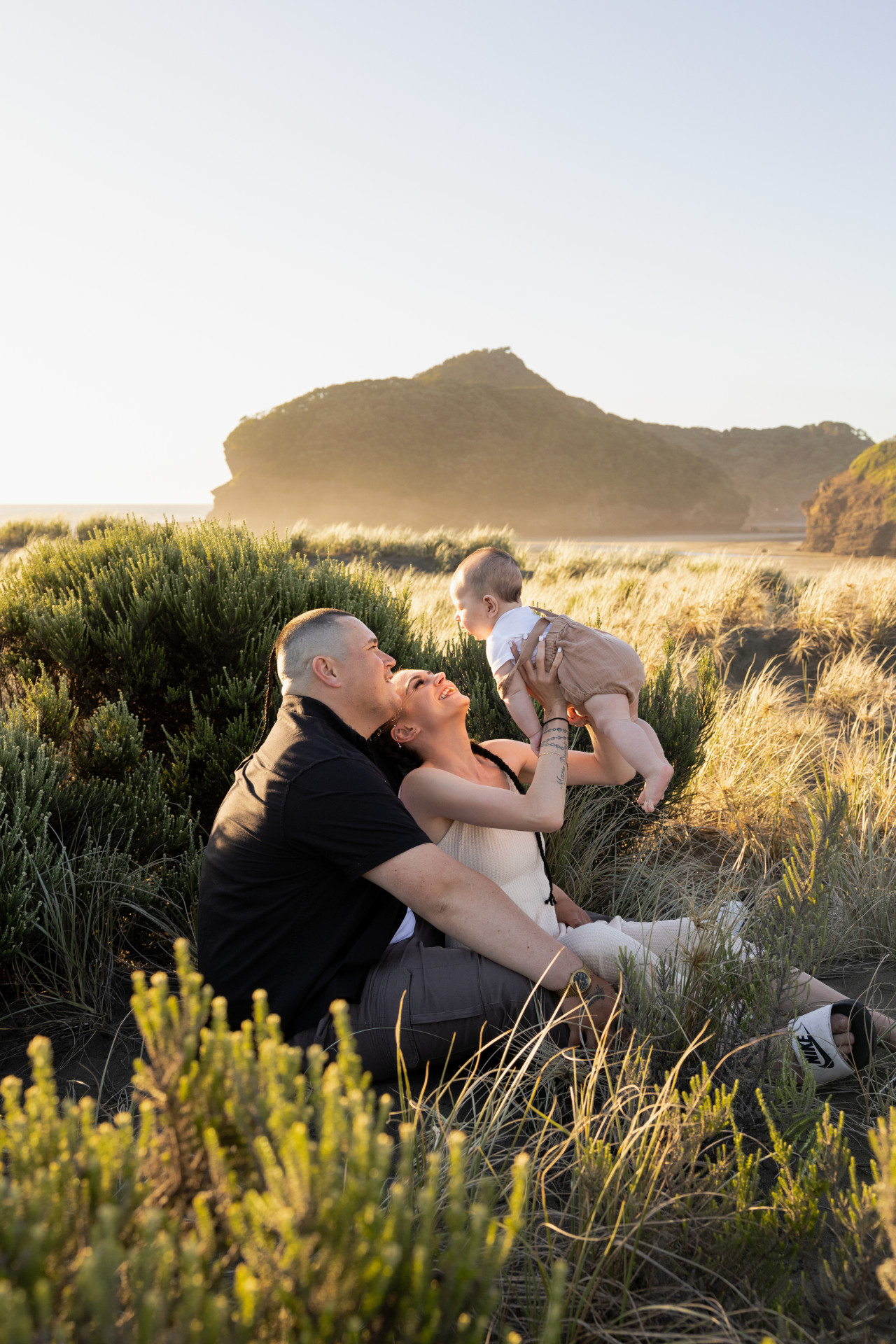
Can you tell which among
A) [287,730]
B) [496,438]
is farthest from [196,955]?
[496,438]

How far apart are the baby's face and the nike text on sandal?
2.20 meters

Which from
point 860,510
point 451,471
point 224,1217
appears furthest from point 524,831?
point 451,471

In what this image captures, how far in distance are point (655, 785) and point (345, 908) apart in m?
1.41

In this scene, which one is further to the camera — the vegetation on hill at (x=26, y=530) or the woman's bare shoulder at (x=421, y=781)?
the vegetation on hill at (x=26, y=530)

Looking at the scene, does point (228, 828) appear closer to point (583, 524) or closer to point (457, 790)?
point (457, 790)

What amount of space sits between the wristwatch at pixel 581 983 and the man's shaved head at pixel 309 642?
128 centimetres

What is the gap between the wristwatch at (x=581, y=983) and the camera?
2541mm

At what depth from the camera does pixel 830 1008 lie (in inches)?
104

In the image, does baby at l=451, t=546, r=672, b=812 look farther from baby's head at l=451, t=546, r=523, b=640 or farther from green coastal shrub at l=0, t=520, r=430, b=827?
green coastal shrub at l=0, t=520, r=430, b=827

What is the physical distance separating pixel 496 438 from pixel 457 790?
7428 centimetres

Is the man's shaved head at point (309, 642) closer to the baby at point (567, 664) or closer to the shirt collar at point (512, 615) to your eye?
the baby at point (567, 664)

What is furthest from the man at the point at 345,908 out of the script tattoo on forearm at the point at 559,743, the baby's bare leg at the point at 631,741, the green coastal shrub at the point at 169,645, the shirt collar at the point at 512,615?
the green coastal shrub at the point at 169,645

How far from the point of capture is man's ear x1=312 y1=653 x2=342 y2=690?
8.67 ft

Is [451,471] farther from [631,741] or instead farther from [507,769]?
[507,769]
